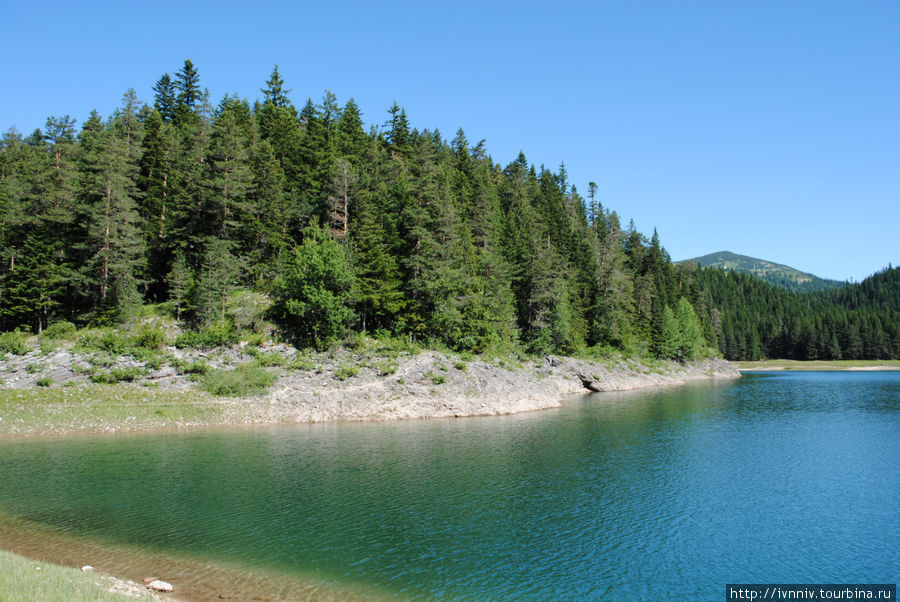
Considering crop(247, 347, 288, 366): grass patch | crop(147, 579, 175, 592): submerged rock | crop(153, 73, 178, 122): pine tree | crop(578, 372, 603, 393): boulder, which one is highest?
crop(153, 73, 178, 122): pine tree

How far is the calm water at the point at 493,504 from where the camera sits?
53.6 ft

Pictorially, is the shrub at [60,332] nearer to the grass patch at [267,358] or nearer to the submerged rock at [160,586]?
the grass patch at [267,358]

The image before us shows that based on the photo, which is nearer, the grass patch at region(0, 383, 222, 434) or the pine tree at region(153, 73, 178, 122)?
the grass patch at region(0, 383, 222, 434)

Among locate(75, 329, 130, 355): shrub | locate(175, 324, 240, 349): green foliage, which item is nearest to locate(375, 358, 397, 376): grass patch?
locate(175, 324, 240, 349): green foliage

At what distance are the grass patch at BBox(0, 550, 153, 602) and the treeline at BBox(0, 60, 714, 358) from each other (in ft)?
125

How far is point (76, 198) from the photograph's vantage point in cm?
5375

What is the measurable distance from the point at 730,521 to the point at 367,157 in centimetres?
6452

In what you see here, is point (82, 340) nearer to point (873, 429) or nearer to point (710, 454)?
point (710, 454)

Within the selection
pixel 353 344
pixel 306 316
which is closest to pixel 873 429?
pixel 353 344

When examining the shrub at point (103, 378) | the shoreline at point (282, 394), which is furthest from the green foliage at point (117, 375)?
the shoreline at point (282, 394)

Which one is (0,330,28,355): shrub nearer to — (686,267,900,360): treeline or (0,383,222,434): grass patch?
(0,383,222,434): grass patch

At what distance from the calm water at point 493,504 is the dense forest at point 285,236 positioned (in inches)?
760

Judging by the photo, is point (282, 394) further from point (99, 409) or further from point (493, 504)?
point (493, 504)

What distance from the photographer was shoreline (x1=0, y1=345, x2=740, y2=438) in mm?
37656
